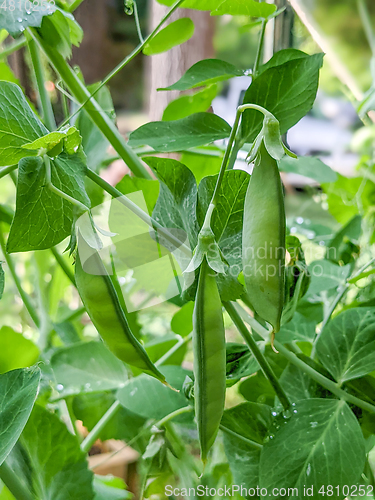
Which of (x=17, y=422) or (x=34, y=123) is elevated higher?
(x=34, y=123)

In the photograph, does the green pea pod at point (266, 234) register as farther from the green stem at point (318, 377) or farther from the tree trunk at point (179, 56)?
the tree trunk at point (179, 56)

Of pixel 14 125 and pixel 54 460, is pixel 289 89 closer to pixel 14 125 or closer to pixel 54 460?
pixel 14 125

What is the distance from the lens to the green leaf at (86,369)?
0.32m

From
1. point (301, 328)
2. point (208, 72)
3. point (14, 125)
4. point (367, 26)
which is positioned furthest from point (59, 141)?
point (367, 26)

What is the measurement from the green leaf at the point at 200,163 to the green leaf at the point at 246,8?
0.44 feet

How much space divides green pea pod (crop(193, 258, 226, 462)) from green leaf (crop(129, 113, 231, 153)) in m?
0.11

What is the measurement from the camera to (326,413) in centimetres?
25

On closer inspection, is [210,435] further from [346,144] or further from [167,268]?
[346,144]

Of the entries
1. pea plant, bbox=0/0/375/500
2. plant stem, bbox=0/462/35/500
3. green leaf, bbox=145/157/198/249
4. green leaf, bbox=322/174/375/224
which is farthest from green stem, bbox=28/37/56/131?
green leaf, bbox=322/174/375/224

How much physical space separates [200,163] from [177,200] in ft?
0.50

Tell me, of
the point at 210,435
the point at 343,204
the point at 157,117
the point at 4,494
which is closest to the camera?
the point at 210,435

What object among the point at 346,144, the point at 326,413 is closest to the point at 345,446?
the point at 326,413

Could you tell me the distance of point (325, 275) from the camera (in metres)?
0.37

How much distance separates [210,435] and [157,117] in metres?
0.50
